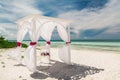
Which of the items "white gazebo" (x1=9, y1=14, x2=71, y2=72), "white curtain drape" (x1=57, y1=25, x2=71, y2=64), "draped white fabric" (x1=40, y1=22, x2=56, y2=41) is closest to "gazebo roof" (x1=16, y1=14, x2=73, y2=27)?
"white gazebo" (x1=9, y1=14, x2=71, y2=72)

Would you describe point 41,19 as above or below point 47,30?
above

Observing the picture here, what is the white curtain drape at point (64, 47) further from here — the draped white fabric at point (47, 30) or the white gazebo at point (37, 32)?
the draped white fabric at point (47, 30)

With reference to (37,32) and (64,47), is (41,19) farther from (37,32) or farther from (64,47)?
(64,47)

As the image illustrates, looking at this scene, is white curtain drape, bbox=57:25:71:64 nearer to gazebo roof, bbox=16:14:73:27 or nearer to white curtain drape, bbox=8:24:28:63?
gazebo roof, bbox=16:14:73:27

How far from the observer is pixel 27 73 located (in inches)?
372

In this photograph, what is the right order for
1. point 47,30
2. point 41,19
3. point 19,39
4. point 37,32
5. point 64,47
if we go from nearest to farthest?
point 37,32, point 41,19, point 64,47, point 19,39, point 47,30

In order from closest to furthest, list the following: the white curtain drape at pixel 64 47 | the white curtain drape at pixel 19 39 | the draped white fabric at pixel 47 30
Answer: the white curtain drape at pixel 64 47 → the white curtain drape at pixel 19 39 → the draped white fabric at pixel 47 30

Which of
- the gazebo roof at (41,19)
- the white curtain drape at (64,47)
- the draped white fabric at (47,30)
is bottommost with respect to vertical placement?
the white curtain drape at (64,47)

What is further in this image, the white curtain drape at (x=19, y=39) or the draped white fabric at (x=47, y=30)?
the draped white fabric at (x=47, y=30)

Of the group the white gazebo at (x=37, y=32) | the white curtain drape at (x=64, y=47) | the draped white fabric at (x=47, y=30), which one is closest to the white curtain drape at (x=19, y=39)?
the white gazebo at (x=37, y=32)

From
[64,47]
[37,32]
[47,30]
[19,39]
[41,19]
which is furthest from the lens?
[47,30]

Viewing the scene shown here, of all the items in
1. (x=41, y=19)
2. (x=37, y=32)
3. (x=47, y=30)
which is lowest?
(x=37, y=32)

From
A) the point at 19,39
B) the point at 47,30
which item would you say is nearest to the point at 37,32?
the point at 19,39

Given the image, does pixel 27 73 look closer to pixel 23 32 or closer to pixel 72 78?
pixel 72 78
